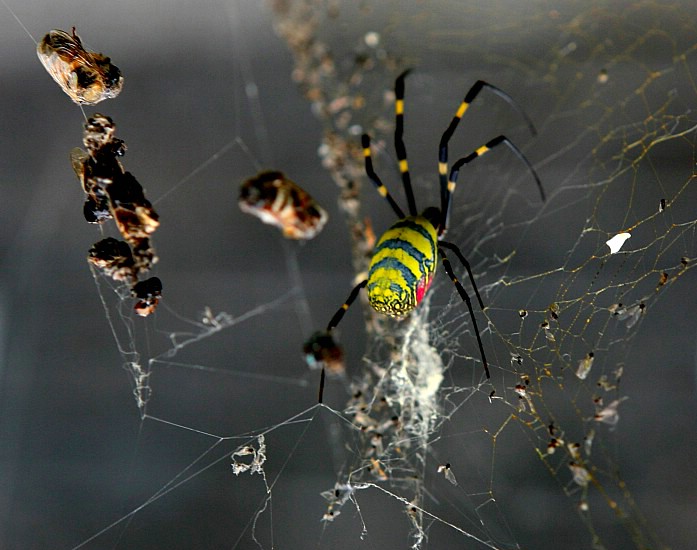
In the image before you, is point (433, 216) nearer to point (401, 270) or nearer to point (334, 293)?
point (401, 270)

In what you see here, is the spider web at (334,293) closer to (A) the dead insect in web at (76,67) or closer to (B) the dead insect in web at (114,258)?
(B) the dead insect in web at (114,258)

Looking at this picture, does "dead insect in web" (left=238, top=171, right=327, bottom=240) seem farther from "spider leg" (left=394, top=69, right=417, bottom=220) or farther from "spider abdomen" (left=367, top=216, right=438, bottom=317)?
"spider leg" (left=394, top=69, right=417, bottom=220)

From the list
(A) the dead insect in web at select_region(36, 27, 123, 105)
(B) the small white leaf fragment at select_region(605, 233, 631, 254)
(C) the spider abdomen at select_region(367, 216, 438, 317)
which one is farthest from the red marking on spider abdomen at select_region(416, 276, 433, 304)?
(A) the dead insect in web at select_region(36, 27, 123, 105)

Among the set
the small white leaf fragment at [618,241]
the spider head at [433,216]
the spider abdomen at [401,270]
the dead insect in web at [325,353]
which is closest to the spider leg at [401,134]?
the spider head at [433,216]

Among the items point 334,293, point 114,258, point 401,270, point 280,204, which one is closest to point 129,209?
point 114,258

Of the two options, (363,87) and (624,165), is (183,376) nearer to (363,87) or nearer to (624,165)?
(363,87)
